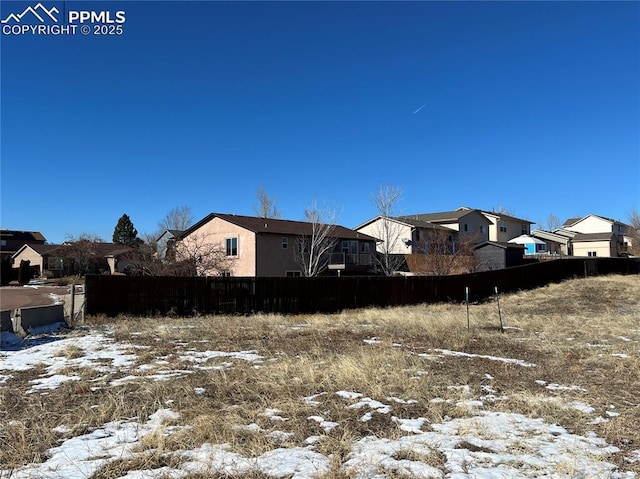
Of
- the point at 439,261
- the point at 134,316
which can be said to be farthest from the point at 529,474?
the point at 439,261

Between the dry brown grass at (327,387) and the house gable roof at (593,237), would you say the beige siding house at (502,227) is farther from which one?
the dry brown grass at (327,387)

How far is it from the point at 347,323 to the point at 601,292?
19366mm

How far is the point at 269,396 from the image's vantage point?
654cm

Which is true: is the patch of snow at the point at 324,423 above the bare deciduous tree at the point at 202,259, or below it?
below

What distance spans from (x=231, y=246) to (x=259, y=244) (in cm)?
274

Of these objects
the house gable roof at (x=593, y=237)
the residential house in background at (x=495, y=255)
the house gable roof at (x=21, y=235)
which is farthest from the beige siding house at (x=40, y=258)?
the house gable roof at (x=593, y=237)

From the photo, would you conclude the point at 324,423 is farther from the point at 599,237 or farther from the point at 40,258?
the point at 599,237

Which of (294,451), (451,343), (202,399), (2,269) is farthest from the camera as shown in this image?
(2,269)

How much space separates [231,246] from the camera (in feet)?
112

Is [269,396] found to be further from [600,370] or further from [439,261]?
[439,261]

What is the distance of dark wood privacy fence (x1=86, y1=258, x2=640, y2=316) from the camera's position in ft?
56.7

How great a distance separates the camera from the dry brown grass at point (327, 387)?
16.2 feet

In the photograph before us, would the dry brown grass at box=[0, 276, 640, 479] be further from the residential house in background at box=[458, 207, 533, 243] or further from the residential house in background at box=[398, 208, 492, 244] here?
the residential house in background at box=[458, 207, 533, 243]

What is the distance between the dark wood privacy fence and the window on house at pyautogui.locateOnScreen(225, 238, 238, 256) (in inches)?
546
